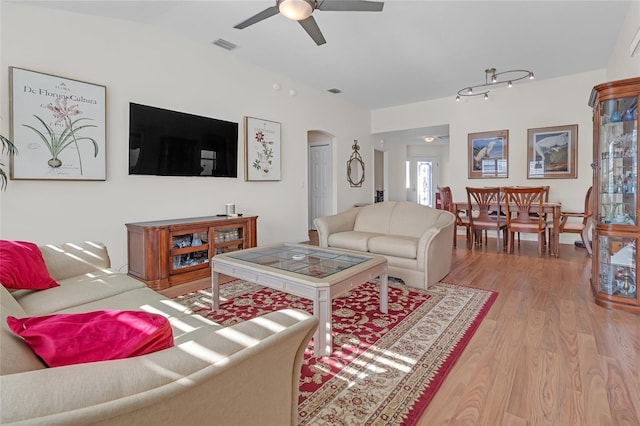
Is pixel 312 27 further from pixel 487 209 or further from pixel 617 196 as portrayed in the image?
Answer: pixel 487 209

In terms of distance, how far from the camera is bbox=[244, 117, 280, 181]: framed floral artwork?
4887 mm

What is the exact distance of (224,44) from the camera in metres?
4.26

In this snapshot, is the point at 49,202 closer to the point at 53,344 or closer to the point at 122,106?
the point at 122,106

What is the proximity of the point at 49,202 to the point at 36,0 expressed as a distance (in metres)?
1.78

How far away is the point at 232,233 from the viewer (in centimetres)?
409

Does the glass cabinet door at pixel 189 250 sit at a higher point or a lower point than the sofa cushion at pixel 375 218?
lower

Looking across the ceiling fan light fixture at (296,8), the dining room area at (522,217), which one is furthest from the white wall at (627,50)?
the ceiling fan light fixture at (296,8)

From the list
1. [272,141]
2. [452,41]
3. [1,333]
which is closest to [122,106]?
[272,141]

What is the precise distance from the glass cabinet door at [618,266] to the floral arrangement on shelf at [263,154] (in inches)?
163

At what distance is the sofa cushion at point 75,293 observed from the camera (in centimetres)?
175

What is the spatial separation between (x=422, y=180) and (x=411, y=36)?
7370mm

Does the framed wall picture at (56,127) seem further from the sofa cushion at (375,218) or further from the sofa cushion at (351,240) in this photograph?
the sofa cushion at (375,218)

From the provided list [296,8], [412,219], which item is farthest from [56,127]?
[412,219]

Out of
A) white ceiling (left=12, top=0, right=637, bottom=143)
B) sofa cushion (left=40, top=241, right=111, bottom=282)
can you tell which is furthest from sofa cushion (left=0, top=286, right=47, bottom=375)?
white ceiling (left=12, top=0, right=637, bottom=143)
